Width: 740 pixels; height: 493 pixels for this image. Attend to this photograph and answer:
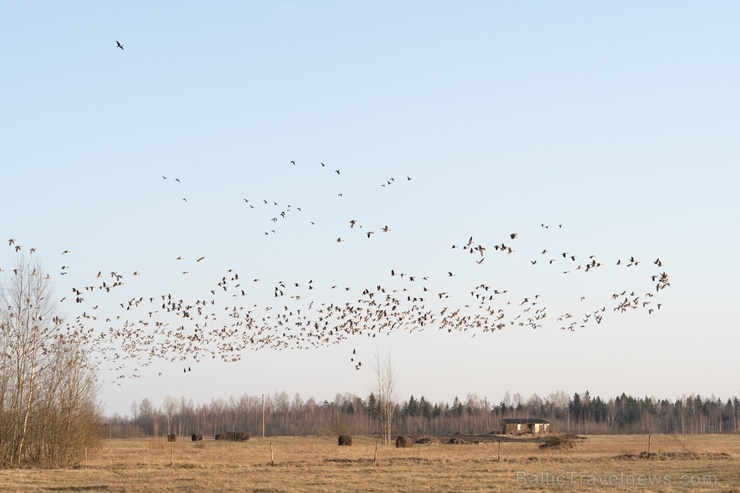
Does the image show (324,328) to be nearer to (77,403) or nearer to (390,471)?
(390,471)

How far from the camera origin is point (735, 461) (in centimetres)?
5006

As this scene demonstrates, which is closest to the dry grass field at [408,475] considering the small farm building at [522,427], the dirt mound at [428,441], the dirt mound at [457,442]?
the dirt mound at [457,442]

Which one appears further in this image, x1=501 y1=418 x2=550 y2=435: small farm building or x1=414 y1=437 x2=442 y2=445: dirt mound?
x1=501 y1=418 x2=550 y2=435: small farm building

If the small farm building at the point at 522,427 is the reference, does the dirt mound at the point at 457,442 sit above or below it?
above

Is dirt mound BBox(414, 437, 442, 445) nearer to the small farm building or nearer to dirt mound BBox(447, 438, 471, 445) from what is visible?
dirt mound BBox(447, 438, 471, 445)

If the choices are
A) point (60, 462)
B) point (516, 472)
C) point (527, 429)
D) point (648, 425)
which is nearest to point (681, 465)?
point (516, 472)

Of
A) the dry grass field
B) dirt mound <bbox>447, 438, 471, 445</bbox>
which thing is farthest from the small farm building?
the dry grass field

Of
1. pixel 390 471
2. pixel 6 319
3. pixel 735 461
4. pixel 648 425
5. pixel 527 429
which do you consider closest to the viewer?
pixel 390 471

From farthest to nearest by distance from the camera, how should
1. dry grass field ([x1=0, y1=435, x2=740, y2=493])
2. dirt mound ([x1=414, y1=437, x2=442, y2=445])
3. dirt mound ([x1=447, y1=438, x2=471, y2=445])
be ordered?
dirt mound ([x1=414, y1=437, x2=442, y2=445]), dirt mound ([x1=447, y1=438, x2=471, y2=445]), dry grass field ([x1=0, y1=435, x2=740, y2=493])

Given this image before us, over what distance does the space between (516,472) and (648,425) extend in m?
148

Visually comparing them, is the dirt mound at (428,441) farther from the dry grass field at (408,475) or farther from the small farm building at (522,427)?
the small farm building at (522,427)

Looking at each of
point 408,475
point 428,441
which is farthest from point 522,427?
point 408,475

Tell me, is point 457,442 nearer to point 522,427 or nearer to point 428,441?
point 428,441

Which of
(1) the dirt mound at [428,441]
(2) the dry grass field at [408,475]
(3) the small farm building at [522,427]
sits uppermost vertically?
(2) the dry grass field at [408,475]
